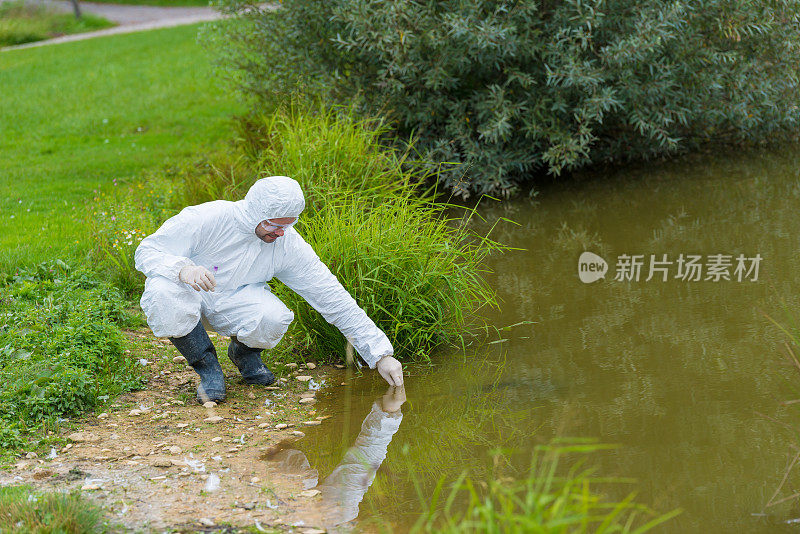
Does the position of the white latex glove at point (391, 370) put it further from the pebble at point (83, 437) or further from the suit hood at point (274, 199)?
the pebble at point (83, 437)

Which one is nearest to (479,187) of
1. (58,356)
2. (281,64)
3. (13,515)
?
(281,64)

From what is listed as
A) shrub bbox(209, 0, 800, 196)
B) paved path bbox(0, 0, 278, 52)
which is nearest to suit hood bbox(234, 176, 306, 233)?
shrub bbox(209, 0, 800, 196)

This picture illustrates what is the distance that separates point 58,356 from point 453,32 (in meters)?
5.50

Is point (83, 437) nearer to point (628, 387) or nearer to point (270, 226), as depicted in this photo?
point (270, 226)

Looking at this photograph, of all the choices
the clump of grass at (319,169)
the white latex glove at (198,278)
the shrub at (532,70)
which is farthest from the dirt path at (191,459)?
the shrub at (532,70)

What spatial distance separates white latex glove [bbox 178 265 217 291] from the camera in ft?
15.0

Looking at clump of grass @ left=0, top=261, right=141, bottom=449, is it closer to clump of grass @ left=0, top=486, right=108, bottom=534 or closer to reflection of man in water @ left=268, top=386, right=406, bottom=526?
clump of grass @ left=0, top=486, right=108, bottom=534

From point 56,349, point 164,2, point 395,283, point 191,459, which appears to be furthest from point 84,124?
point 164,2

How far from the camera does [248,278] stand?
5.14 meters

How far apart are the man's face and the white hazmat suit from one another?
4 centimetres

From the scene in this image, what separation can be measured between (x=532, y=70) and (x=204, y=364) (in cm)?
608

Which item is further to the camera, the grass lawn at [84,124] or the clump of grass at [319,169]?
the grass lawn at [84,124]

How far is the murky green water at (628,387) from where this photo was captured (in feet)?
13.6

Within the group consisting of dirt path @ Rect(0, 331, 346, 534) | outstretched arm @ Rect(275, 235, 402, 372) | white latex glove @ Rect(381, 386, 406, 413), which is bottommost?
white latex glove @ Rect(381, 386, 406, 413)
